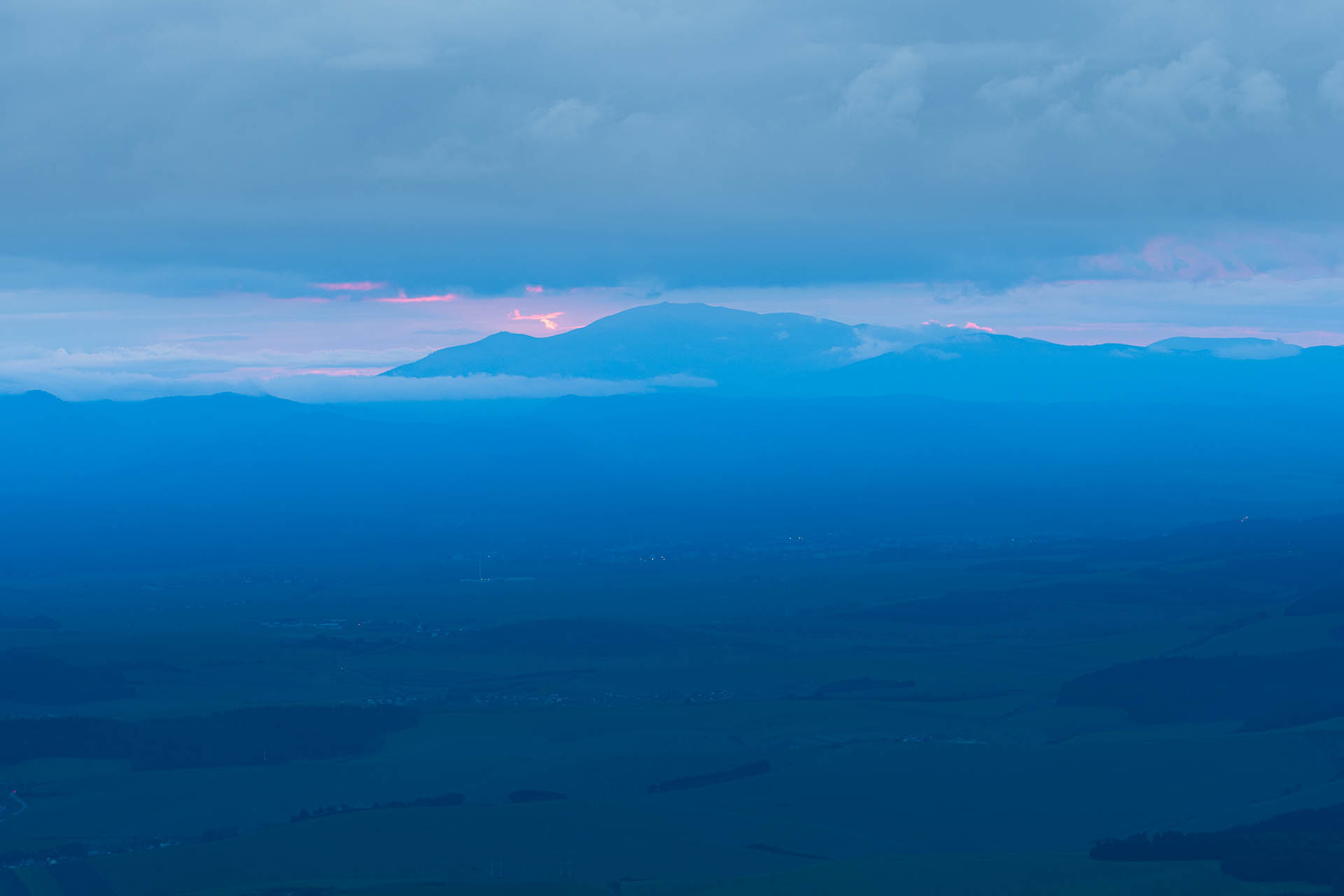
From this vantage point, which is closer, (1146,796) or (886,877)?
(886,877)

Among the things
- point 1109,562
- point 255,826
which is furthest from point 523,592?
point 255,826

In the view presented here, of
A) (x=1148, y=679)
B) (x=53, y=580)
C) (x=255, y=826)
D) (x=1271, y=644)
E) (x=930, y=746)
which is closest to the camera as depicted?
(x=255, y=826)

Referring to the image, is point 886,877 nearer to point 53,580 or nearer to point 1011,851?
point 1011,851

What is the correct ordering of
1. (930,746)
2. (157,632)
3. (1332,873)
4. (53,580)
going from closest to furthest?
(1332,873) < (930,746) < (157,632) < (53,580)

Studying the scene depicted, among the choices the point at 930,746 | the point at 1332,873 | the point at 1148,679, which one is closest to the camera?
the point at 1332,873

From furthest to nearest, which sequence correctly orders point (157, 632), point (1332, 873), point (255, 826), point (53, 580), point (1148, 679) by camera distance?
point (53, 580), point (157, 632), point (1148, 679), point (255, 826), point (1332, 873)

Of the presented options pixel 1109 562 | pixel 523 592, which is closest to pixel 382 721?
pixel 523 592

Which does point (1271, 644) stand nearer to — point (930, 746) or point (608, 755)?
point (930, 746)

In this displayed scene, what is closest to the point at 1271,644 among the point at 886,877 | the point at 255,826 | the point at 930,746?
the point at 930,746

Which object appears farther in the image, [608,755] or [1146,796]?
[608,755]
